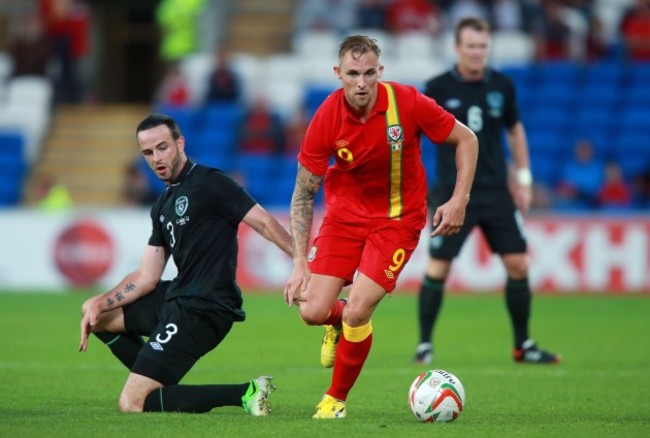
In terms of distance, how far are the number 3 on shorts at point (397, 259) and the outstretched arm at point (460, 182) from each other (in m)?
0.21

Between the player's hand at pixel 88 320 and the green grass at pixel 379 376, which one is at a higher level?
the player's hand at pixel 88 320

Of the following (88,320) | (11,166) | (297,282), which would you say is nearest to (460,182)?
(297,282)

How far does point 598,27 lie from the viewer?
20953 mm

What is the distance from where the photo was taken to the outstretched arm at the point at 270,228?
741 centimetres

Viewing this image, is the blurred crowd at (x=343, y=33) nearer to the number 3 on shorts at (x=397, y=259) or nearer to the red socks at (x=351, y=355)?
the number 3 on shorts at (x=397, y=259)

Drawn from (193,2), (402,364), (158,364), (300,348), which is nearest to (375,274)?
(158,364)

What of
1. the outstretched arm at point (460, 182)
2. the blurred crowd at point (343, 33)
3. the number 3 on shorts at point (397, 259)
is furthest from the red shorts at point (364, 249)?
the blurred crowd at point (343, 33)

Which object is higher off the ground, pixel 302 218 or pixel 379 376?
pixel 302 218

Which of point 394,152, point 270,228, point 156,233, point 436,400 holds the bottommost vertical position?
point 436,400

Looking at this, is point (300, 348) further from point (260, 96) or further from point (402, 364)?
point (260, 96)

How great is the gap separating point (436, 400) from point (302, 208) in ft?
4.26

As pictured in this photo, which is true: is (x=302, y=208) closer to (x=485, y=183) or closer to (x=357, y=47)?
(x=357, y=47)

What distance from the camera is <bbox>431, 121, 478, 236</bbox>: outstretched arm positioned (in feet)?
23.1

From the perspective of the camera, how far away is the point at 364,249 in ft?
24.4
